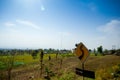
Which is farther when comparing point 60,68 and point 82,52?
point 60,68

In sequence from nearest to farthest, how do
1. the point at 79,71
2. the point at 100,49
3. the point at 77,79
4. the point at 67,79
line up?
the point at 67,79 → the point at 77,79 → the point at 79,71 → the point at 100,49

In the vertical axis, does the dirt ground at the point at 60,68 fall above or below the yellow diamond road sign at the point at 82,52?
below

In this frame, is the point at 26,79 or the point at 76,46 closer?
the point at 76,46

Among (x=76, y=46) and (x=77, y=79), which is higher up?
(x=76, y=46)

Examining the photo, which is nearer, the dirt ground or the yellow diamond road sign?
the yellow diamond road sign

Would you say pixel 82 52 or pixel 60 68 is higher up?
pixel 82 52

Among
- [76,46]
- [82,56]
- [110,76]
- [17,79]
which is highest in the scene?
[76,46]

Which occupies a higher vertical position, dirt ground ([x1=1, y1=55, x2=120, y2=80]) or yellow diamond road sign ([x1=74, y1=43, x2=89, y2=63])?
yellow diamond road sign ([x1=74, y1=43, x2=89, y2=63])

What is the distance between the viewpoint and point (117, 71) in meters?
16.6

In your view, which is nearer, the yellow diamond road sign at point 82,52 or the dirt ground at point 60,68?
the yellow diamond road sign at point 82,52

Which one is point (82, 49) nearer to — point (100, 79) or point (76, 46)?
point (76, 46)

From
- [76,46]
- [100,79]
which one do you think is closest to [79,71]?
[100,79]

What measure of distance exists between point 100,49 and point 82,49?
71.9 metres

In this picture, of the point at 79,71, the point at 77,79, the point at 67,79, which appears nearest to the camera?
the point at 67,79
